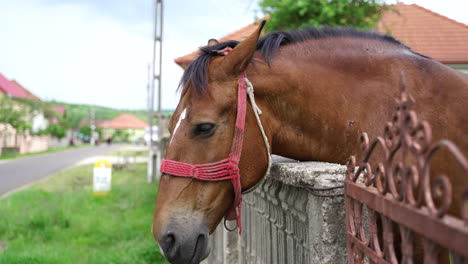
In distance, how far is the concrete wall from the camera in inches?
64.5

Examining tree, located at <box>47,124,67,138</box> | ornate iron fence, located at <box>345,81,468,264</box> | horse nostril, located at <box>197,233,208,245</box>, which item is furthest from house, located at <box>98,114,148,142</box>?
ornate iron fence, located at <box>345,81,468,264</box>

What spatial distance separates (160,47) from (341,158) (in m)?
12.5

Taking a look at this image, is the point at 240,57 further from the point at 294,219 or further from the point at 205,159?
the point at 294,219

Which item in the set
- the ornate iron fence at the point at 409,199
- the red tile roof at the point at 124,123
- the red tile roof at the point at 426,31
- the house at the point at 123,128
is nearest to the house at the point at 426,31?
the red tile roof at the point at 426,31

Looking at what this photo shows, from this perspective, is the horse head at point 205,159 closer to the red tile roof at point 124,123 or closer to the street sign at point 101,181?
the street sign at point 101,181

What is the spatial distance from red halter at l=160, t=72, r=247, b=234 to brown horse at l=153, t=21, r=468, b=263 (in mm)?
32

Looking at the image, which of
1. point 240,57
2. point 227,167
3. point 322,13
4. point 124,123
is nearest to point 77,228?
point 227,167

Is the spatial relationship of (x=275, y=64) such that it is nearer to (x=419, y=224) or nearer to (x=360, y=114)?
(x=360, y=114)

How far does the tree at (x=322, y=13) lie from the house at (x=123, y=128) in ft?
292

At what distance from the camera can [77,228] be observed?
24.4ft

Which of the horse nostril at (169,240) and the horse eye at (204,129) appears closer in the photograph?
the horse nostril at (169,240)

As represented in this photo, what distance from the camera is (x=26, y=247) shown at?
6293 mm

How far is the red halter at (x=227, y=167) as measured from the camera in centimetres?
206

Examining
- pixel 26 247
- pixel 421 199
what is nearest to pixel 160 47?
pixel 26 247
